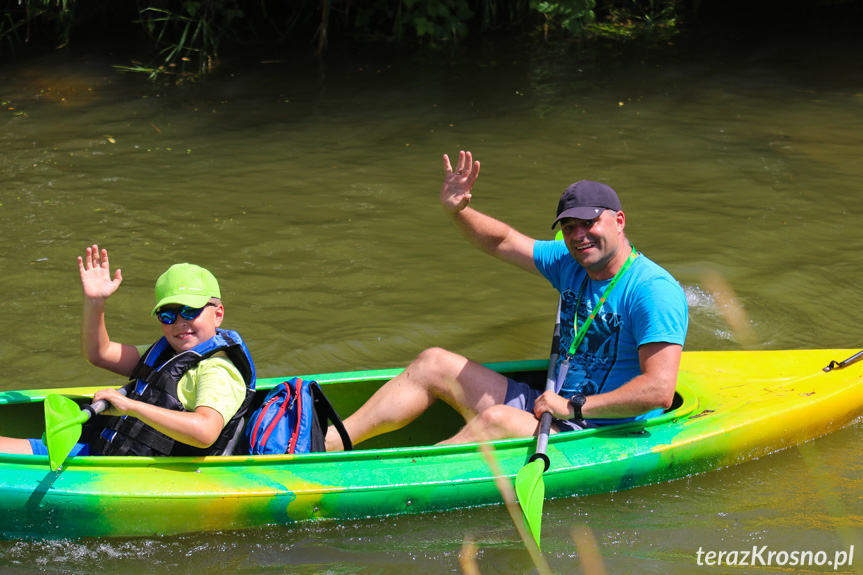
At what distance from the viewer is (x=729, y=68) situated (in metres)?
10.3

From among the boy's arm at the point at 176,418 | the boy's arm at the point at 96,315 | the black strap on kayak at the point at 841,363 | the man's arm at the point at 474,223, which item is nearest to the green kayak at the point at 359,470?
the black strap on kayak at the point at 841,363

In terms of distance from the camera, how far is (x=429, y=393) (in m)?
3.75

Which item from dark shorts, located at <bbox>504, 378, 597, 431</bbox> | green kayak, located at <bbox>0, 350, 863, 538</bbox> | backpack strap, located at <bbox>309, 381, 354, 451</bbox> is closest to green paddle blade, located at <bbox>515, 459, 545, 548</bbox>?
green kayak, located at <bbox>0, 350, 863, 538</bbox>

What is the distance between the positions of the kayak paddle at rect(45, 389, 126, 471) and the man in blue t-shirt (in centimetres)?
99

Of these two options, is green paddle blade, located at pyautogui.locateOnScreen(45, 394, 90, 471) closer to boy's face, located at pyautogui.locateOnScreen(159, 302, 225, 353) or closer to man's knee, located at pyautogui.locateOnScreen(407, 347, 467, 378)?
boy's face, located at pyautogui.locateOnScreen(159, 302, 225, 353)

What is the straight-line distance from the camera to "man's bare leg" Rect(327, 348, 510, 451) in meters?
3.72

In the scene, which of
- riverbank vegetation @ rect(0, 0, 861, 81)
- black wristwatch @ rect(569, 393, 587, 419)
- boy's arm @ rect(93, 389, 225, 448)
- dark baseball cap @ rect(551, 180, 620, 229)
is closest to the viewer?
boy's arm @ rect(93, 389, 225, 448)

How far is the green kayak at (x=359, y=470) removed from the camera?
130 inches

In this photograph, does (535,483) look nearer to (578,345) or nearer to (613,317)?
(578,345)

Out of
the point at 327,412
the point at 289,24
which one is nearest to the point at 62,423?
the point at 327,412

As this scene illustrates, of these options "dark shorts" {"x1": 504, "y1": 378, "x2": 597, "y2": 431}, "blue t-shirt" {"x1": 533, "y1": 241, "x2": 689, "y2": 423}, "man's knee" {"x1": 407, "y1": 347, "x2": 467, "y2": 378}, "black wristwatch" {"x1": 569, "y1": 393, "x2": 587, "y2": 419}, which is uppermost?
"blue t-shirt" {"x1": 533, "y1": 241, "x2": 689, "y2": 423}

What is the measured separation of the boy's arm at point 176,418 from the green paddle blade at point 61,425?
0.36 feet

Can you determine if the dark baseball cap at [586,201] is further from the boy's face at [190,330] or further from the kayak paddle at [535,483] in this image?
the boy's face at [190,330]

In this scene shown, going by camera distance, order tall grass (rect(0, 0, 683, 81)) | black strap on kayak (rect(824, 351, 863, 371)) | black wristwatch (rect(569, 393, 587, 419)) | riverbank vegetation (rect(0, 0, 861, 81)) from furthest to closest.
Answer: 1. riverbank vegetation (rect(0, 0, 861, 81))
2. tall grass (rect(0, 0, 683, 81))
3. black strap on kayak (rect(824, 351, 863, 371))
4. black wristwatch (rect(569, 393, 587, 419))
